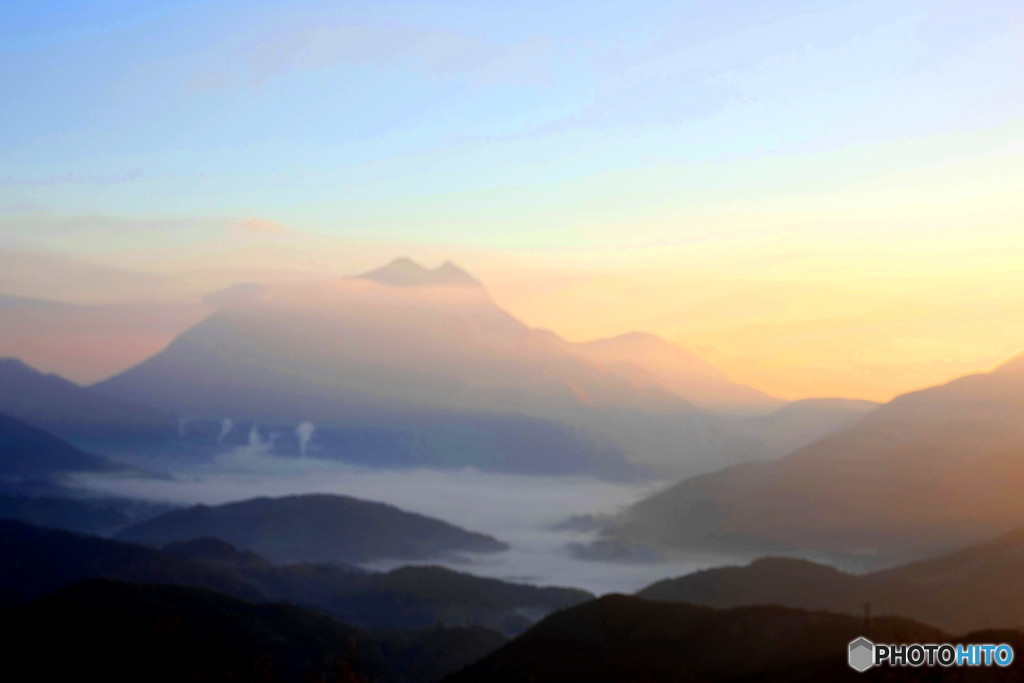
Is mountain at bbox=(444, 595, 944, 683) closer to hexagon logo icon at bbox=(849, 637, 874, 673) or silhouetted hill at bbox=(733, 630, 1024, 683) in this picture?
silhouetted hill at bbox=(733, 630, 1024, 683)

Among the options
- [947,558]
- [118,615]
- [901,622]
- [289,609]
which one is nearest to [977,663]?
[901,622]

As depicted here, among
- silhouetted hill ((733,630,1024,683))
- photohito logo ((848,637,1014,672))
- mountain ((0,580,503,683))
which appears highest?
photohito logo ((848,637,1014,672))

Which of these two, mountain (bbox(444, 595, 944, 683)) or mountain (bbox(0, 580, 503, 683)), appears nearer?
mountain (bbox(444, 595, 944, 683))

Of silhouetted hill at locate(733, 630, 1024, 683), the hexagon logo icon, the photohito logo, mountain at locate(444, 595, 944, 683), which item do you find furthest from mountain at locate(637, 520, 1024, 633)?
the photohito logo

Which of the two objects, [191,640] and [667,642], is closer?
[667,642]

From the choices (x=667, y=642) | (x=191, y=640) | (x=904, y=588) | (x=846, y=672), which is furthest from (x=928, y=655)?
(x=904, y=588)

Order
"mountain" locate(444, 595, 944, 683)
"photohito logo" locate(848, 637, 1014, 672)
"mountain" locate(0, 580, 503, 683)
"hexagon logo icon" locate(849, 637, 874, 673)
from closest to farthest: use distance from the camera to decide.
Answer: "photohito logo" locate(848, 637, 1014, 672)
"hexagon logo icon" locate(849, 637, 874, 673)
"mountain" locate(444, 595, 944, 683)
"mountain" locate(0, 580, 503, 683)

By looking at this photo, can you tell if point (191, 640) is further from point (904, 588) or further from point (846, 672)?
point (904, 588)

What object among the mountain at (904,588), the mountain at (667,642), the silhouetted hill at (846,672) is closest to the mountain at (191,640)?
the mountain at (667,642)
